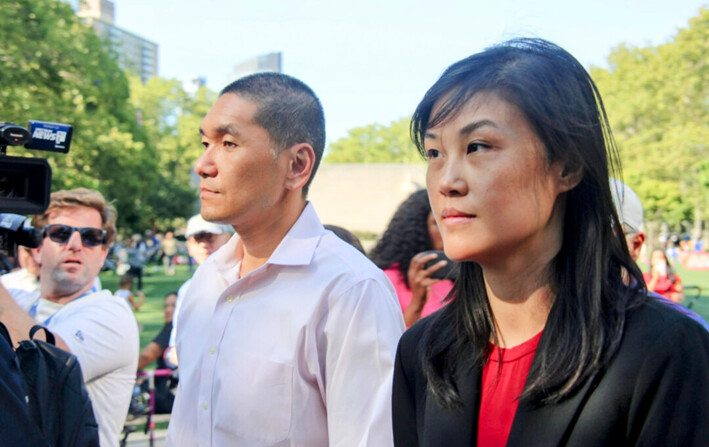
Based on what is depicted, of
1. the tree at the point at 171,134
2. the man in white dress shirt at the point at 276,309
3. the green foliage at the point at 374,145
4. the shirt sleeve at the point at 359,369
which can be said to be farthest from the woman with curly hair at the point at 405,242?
the green foliage at the point at 374,145

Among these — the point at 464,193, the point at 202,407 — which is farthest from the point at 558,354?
the point at 202,407

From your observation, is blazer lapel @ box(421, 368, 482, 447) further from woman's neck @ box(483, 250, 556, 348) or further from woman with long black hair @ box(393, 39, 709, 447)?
woman's neck @ box(483, 250, 556, 348)

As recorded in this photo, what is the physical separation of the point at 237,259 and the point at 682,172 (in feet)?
178

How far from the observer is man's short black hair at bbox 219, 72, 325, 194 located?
110 inches

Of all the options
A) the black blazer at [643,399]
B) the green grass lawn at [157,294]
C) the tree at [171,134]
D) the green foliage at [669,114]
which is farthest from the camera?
the tree at [171,134]

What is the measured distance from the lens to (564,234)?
5.75ft

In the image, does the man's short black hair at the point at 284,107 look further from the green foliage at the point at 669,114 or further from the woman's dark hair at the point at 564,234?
the green foliage at the point at 669,114

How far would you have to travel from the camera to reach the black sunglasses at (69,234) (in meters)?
3.93

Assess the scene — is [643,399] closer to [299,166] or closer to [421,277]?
[299,166]

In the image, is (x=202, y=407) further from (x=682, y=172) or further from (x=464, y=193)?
(x=682, y=172)

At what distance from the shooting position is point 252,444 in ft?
7.80

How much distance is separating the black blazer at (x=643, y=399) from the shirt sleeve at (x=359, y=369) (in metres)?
0.82

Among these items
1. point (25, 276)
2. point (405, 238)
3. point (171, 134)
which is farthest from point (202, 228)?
point (171, 134)

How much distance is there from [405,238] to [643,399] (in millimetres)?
3602
